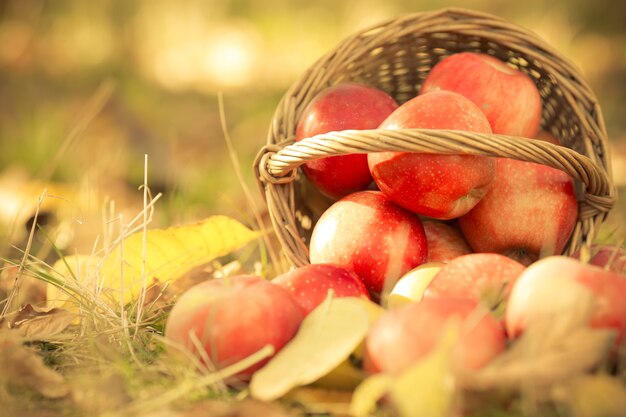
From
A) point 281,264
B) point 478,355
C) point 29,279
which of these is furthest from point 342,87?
point 29,279

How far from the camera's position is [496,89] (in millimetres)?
1482

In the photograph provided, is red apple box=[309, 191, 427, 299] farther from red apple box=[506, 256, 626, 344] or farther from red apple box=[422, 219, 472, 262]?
red apple box=[506, 256, 626, 344]

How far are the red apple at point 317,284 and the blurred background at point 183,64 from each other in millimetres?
1658

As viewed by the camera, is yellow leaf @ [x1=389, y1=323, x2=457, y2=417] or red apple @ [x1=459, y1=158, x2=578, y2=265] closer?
yellow leaf @ [x1=389, y1=323, x2=457, y2=417]

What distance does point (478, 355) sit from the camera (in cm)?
86

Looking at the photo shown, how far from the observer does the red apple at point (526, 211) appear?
4.56ft

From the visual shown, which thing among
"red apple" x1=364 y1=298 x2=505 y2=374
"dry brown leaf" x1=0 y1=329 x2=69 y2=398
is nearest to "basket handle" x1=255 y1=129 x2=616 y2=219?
"red apple" x1=364 y1=298 x2=505 y2=374

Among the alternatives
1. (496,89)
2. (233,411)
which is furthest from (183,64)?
(233,411)

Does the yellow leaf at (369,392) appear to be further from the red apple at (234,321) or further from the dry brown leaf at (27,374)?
the dry brown leaf at (27,374)

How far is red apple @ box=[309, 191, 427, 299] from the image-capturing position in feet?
4.30

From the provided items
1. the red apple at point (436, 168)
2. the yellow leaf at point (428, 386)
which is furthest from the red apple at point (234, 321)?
the red apple at point (436, 168)

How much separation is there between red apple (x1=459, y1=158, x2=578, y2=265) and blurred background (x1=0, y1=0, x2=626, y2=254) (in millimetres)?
1572

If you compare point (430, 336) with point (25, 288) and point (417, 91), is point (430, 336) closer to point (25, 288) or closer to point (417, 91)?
point (417, 91)

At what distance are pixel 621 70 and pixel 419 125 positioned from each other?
306cm
